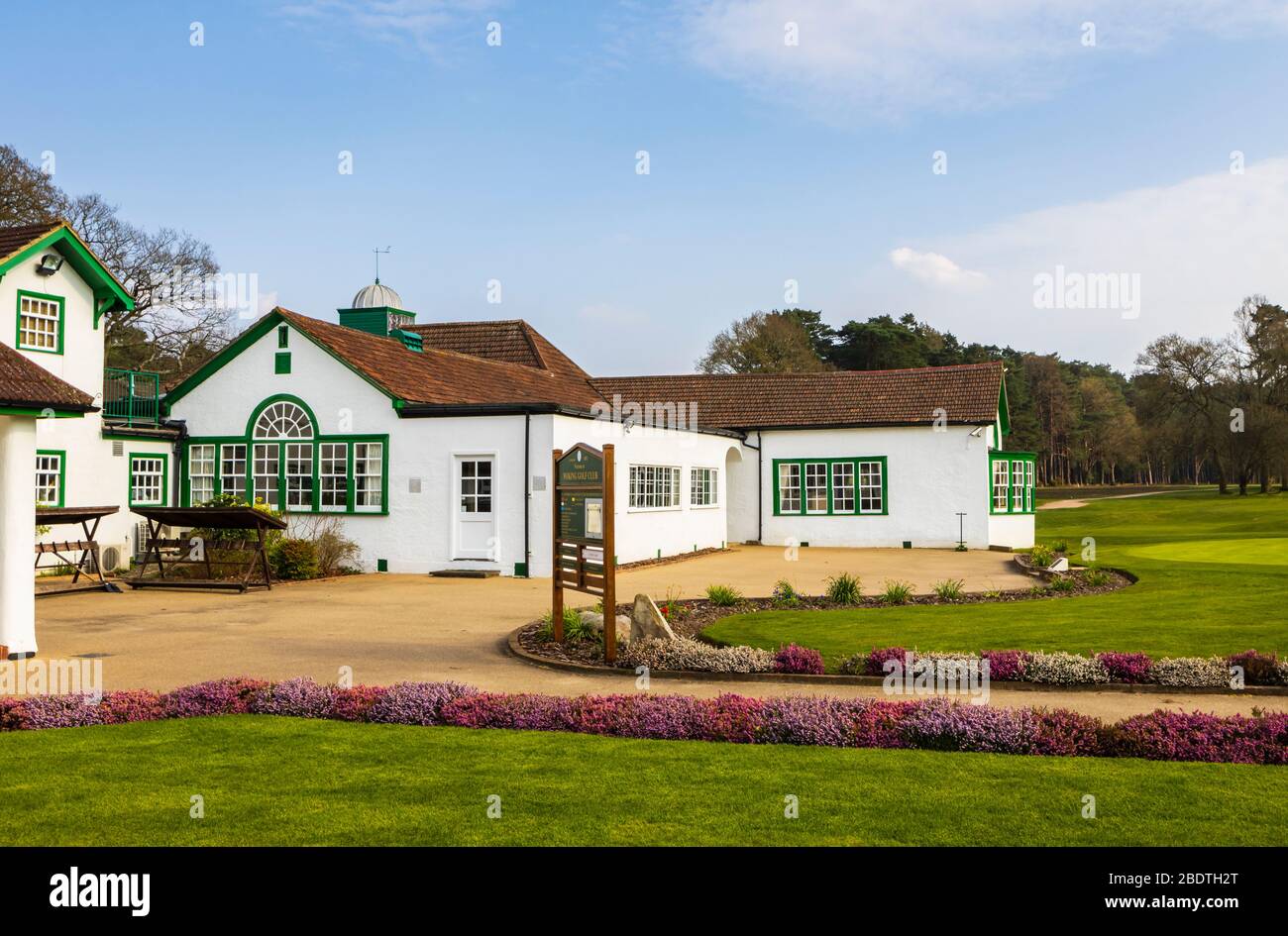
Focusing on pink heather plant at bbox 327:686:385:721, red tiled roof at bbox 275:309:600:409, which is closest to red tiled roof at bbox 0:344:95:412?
pink heather plant at bbox 327:686:385:721

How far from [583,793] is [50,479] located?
58.6 feet

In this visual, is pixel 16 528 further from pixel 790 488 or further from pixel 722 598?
pixel 790 488

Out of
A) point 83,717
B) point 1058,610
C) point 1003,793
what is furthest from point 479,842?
point 1058,610

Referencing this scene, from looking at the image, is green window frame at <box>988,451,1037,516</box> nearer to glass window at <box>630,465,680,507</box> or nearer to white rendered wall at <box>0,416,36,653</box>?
glass window at <box>630,465,680,507</box>

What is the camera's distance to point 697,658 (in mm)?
10406

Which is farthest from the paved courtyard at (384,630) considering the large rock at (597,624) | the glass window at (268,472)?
the glass window at (268,472)

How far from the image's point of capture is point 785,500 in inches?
1194

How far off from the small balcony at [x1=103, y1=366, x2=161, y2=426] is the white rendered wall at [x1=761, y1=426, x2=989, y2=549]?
51.7 feet

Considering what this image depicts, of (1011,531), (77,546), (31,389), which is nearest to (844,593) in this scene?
(31,389)

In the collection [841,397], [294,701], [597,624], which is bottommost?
[294,701]

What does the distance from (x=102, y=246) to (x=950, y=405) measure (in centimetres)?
3135

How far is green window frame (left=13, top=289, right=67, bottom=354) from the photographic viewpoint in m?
19.9

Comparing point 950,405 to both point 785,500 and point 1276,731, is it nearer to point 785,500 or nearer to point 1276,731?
point 785,500
